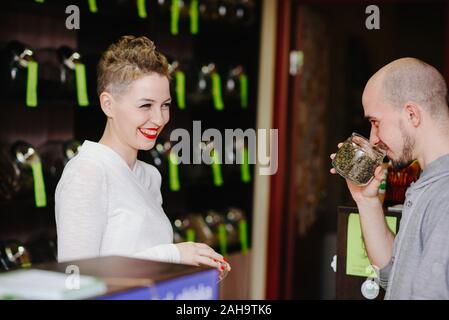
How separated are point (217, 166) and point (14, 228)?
1.35 meters

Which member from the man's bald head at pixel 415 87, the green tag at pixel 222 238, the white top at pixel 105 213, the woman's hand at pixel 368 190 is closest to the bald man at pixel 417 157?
the man's bald head at pixel 415 87

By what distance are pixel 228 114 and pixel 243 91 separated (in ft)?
0.71

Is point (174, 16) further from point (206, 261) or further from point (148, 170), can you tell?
point (206, 261)

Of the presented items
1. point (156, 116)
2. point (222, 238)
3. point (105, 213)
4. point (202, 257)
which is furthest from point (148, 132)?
point (222, 238)

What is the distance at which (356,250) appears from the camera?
2275mm

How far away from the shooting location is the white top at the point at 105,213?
1.82 m

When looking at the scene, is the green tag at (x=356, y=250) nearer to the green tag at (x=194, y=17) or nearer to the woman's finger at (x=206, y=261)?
the woman's finger at (x=206, y=261)

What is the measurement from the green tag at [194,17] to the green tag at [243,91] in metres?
0.45

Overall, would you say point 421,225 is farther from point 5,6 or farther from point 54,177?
point 5,6

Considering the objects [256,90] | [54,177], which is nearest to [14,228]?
[54,177]

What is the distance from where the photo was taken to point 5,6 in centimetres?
311

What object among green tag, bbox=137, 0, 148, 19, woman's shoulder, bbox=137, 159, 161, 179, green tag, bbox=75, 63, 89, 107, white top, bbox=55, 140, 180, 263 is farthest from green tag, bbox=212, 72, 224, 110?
white top, bbox=55, 140, 180, 263

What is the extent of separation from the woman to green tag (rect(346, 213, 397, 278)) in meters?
0.63

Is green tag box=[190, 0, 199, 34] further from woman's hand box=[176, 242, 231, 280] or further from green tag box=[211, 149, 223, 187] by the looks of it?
woman's hand box=[176, 242, 231, 280]
